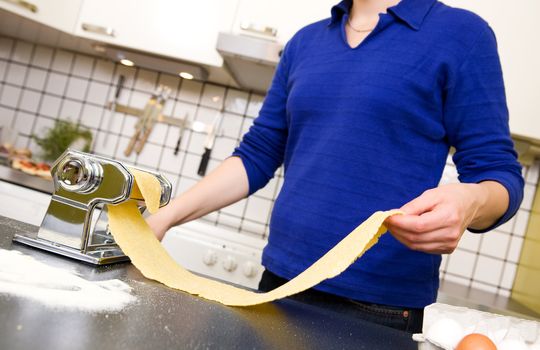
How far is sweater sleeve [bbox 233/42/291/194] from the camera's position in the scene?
908 mm

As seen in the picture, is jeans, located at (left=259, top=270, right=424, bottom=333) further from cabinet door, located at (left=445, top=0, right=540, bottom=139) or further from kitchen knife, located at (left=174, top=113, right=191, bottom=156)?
kitchen knife, located at (left=174, top=113, right=191, bottom=156)

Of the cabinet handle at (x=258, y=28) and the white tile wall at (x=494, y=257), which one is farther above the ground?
the cabinet handle at (x=258, y=28)

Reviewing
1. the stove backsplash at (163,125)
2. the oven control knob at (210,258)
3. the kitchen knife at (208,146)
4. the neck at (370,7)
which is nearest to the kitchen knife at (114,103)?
the stove backsplash at (163,125)

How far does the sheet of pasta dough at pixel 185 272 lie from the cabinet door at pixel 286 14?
1168 millimetres

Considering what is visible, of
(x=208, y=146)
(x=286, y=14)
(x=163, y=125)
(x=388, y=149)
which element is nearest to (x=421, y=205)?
(x=388, y=149)

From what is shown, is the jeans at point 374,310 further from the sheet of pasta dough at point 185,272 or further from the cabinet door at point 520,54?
the cabinet door at point 520,54

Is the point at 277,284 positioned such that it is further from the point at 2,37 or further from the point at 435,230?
the point at 2,37

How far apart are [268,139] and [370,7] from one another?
30 cm

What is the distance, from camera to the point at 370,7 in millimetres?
878

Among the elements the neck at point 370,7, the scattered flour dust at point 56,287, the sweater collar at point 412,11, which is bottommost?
the scattered flour dust at point 56,287

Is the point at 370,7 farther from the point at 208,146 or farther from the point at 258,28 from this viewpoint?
the point at 208,146

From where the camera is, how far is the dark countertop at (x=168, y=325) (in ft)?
1.04

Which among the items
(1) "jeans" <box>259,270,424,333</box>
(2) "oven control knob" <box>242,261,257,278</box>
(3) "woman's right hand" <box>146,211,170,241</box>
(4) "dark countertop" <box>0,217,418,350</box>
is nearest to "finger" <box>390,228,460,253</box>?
(4) "dark countertop" <box>0,217,418,350</box>

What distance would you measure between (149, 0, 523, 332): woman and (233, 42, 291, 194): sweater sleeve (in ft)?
0.31
